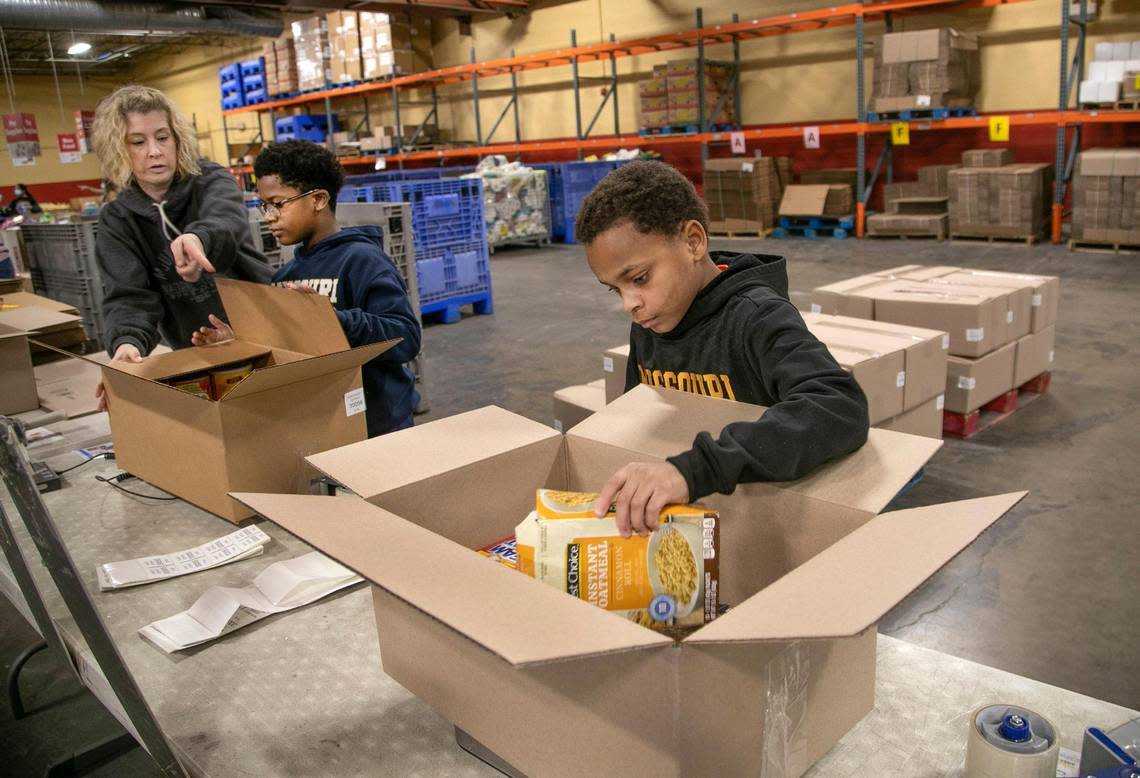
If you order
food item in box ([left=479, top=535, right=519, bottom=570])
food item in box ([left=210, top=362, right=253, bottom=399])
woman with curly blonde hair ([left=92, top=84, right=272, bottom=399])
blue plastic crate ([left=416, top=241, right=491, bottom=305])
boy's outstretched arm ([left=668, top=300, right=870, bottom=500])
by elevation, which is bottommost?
blue plastic crate ([left=416, top=241, right=491, bottom=305])

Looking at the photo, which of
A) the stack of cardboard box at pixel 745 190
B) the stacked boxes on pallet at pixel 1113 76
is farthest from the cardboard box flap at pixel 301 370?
the stack of cardboard box at pixel 745 190

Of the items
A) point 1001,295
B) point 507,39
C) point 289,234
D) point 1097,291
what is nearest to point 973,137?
point 1097,291

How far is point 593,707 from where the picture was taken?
0.76 meters

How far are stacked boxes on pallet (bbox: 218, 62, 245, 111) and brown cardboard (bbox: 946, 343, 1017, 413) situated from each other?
1487 cm

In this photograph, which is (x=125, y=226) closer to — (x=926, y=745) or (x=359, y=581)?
(x=359, y=581)

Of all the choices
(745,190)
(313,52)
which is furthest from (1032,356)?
(313,52)

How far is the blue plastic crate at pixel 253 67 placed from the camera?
48.5ft

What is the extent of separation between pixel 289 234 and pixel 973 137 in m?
8.41

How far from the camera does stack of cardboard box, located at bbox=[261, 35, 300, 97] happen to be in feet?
45.1

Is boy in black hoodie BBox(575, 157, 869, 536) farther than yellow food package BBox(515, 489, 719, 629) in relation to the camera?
Yes

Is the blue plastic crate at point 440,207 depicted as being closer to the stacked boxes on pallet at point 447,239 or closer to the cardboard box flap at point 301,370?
the stacked boxes on pallet at point 447,239

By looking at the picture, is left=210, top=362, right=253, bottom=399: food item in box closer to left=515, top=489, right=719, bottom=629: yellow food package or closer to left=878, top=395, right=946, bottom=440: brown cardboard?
left=515, top=489, right=719, bottom=629: yellow food package

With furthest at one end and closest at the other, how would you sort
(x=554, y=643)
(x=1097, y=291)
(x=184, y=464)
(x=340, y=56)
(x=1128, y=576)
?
(x=340, y=56)
(x=1097, y=291)
(x=1128, y=576)
(x=184, y=464)
(x=554, y=643)

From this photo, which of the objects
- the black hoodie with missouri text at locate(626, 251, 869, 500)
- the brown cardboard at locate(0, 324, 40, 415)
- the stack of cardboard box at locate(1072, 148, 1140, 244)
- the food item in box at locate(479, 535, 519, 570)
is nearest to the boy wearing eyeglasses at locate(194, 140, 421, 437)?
the black hoodie with missouri text at locate(626, 251, 869, 500)
